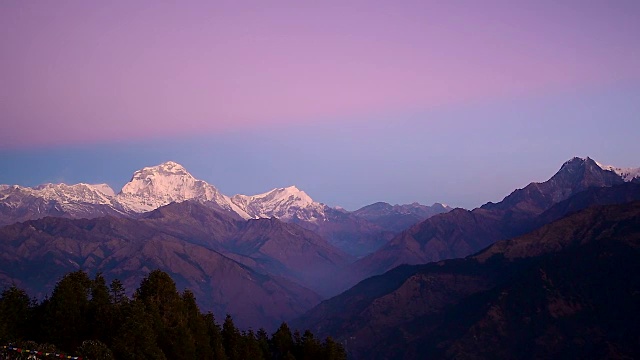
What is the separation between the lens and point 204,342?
12862 centimetres

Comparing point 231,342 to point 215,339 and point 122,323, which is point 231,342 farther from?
point 122,323

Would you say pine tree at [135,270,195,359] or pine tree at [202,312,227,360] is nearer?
pine tree at [135,270,195,359]

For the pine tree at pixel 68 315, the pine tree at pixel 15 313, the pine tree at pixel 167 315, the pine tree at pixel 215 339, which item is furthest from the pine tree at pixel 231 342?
the pine tree at pixel 15 313

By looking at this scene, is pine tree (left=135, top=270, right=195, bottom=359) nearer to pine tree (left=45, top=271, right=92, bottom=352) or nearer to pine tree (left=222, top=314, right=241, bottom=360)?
pine tree (left=45, top=271, right=92, bottom=352)

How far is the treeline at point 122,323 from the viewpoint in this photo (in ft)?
345

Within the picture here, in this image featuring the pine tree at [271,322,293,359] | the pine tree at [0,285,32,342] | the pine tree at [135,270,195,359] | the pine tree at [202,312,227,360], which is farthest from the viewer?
the pine tree at [271,322,293,359]

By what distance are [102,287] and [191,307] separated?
18.9 m

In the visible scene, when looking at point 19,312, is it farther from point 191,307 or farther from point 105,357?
point 105,357

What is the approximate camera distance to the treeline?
10512cm

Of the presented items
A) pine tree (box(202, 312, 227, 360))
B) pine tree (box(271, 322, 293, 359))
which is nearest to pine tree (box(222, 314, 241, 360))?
pine tree (box(202, 312, 227, 360))

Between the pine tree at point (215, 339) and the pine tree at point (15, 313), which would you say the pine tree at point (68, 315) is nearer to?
the pine tree at point (15, 313)

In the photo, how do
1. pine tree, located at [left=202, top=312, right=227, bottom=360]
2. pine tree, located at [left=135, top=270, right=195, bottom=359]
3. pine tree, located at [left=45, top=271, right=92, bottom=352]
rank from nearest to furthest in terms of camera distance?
pine tree, located at [left=45, top=271, right=92, bottom=352]
pine tree, located at [left=135, top=270, right=195, bottom=359]
pine tree, located at [left=202, top=312, right=227, bottom=360]

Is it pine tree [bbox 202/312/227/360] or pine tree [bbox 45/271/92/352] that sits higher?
pine tree [bbox 45/271/92/352]

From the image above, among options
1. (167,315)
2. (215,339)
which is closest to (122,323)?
(167,315)
